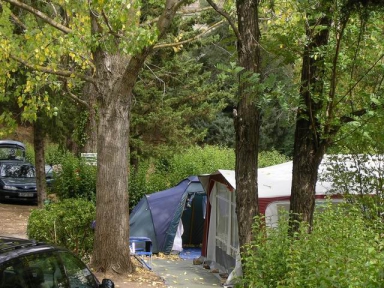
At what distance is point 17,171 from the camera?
26.1 metres

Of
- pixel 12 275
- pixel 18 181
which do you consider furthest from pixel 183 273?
pixel 18 181

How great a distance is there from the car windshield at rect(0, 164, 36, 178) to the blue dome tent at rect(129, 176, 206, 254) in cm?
882

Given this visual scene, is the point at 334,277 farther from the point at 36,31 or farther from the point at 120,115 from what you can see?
the point at 36,31

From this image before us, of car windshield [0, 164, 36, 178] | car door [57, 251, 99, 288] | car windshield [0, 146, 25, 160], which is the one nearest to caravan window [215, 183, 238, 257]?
car door [57, 251, 99, 288]

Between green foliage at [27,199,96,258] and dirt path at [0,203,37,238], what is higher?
green foliage at [27,199,96,258]

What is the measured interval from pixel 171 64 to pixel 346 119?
1609 centimetres

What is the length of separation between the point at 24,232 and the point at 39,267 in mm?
12825

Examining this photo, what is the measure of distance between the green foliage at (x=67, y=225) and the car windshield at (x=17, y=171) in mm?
13115

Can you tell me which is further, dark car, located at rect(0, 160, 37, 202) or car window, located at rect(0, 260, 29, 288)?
dark car, located at rect(0, 160, 37, 202)

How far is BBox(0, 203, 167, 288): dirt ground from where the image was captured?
11.8 metres

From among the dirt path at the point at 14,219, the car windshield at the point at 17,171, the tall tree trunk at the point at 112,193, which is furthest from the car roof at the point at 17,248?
the car windshield at the point at 17,171

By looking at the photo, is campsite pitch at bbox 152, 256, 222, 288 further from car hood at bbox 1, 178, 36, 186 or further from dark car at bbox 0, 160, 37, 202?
car hood at bbox 1, 178, 36, 186

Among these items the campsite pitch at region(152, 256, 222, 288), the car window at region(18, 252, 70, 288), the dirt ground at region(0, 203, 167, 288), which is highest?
the car window at region(18, 252, 70, 288)

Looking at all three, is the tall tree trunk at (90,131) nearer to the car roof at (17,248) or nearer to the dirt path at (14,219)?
the dirt path at (14,219)
